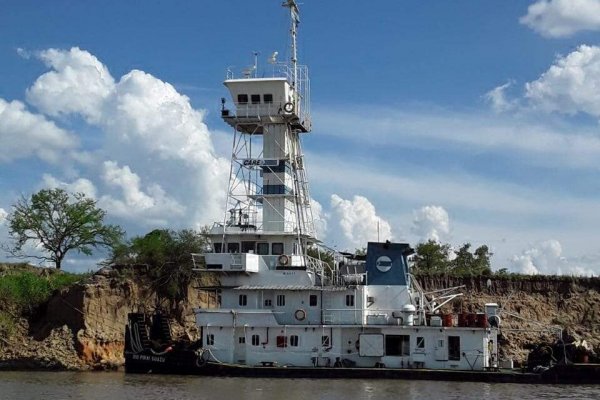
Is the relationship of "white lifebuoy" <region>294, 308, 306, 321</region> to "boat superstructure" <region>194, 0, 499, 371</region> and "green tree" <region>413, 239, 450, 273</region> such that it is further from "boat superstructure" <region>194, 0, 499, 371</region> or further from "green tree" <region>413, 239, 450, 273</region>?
"green tree" <region>413, 239, 450, 273</region>

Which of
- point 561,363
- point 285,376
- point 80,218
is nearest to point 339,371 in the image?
point 285,376

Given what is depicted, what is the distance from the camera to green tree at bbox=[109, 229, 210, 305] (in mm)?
48938

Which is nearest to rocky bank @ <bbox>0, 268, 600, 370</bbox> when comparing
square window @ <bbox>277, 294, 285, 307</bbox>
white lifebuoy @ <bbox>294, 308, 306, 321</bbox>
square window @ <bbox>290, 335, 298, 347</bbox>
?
white lifebuoy @ <bbox>294, 308, 306, 321</bbox>

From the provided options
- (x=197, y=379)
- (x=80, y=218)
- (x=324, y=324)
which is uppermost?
(x=80, y=218)

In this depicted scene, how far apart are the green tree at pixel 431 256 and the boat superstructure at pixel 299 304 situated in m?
23.3

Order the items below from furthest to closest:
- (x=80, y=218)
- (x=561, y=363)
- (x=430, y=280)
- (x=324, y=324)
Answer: (x=80, y=218) → (x=430, y=280) → (x=324, y=324) → (x=561, y=363)

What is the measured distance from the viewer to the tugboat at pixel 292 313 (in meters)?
36.5

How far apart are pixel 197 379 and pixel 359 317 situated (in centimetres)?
733

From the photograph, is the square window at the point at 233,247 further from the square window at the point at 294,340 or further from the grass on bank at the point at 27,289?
the grass on bank at the point at 27,289

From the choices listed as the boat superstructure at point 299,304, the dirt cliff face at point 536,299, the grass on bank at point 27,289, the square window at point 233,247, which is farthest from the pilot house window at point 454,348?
the grass on bank at point 27,289

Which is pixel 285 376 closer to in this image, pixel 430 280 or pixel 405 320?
pixel 405 320

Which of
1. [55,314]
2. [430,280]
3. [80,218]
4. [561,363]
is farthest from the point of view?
[80,218]

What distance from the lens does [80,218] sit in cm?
5928

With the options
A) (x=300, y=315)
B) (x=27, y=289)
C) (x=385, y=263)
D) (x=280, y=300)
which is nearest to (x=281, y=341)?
(x=300, y=315)
